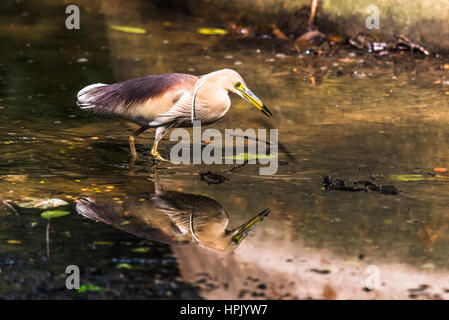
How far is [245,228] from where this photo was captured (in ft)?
16.1

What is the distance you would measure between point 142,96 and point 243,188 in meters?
1.05

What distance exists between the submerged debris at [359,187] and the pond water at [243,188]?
51 millimetres

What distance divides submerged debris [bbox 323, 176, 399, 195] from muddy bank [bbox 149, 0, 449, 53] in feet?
14.0

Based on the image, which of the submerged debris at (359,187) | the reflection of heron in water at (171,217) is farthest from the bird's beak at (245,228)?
the submerged debris at (359,187)

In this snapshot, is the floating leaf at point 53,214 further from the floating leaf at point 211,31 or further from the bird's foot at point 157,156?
the floating leaf at point 211,31

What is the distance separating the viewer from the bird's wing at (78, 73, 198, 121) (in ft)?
19.4

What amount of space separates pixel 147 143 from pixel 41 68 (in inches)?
106

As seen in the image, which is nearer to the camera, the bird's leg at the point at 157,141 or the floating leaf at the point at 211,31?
the bird's leg at the point at 157,141

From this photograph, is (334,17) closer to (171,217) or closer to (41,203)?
(171,217)

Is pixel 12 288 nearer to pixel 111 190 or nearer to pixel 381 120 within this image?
pixel 111 190

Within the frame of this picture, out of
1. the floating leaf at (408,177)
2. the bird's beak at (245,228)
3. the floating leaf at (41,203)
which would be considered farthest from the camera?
the floating leaf at (408,177)

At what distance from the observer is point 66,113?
7.33m

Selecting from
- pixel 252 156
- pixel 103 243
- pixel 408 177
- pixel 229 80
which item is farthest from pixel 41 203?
pixel 408 177

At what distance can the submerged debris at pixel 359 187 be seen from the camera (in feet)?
18.1
